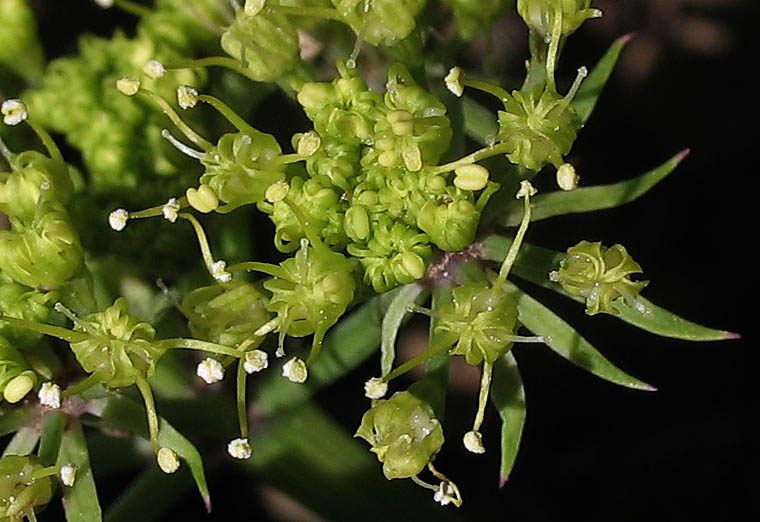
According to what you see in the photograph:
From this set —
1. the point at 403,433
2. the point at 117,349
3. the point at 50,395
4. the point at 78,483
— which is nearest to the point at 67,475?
the point at 78,483

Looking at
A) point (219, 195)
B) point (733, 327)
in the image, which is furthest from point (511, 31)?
point (219, 195)

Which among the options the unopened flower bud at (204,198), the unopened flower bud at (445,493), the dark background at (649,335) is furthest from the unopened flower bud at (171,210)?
the dark background at (649,335)

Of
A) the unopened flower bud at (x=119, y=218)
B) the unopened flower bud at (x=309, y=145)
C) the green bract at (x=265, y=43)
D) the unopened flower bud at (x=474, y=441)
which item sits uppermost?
the green bract at (x=265, y=43)

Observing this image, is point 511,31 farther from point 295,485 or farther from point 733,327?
point 295,485

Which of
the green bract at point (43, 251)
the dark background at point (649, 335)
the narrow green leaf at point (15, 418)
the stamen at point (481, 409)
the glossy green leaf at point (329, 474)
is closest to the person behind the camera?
the stamen at point (481, 409)

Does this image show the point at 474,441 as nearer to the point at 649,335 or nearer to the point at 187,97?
the point at 187,97

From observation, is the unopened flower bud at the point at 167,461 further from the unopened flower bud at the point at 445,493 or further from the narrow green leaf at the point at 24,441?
the unopened flower bud at the point at 445,493

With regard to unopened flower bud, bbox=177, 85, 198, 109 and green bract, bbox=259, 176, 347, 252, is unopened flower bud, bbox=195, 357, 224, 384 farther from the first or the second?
unopened flower bud, bbox=177, 85, 198, 109
